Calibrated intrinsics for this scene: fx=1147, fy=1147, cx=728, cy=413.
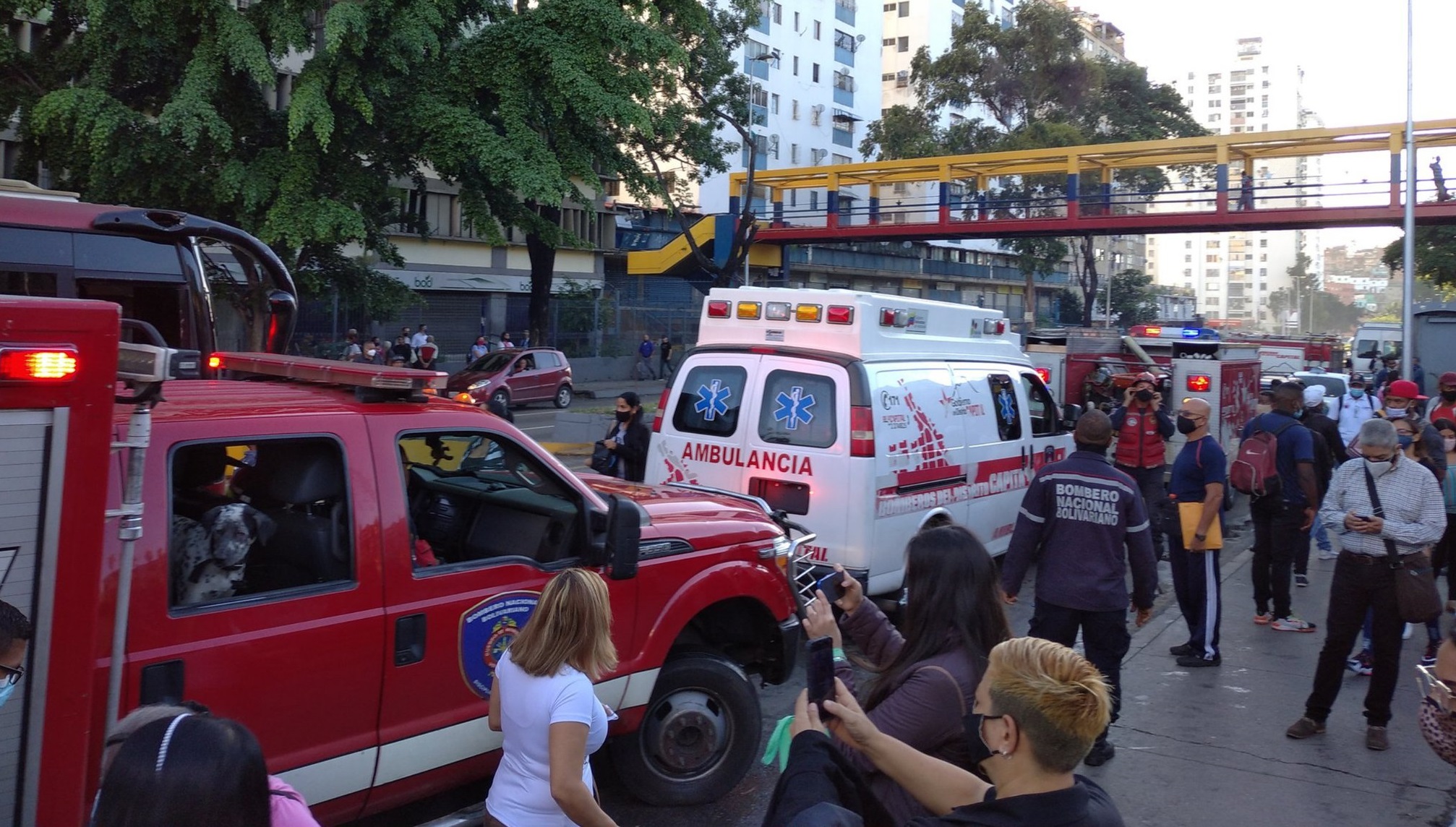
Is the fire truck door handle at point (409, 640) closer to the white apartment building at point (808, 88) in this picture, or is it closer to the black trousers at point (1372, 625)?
the black trousers at point (1372, 625)

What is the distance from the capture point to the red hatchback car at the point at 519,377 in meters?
26.3

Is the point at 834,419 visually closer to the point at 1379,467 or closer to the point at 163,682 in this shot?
the point at 1379,467

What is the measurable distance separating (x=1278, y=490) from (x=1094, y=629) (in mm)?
3590

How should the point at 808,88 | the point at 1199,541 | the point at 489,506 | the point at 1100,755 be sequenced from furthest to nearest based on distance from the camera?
1. the point at 808,88
2. the point at 1199,541
3. the point at 1100,755
4. the point at 489,506

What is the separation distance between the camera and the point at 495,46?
19.8 metres

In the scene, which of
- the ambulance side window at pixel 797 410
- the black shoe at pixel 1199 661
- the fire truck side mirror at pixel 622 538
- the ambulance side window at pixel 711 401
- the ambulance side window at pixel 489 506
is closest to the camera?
the fire truck side mirror at pixel 622 538

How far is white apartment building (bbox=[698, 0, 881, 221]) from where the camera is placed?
175 ft

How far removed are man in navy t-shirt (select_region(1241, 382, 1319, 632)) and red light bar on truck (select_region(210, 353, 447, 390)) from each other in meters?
6.65

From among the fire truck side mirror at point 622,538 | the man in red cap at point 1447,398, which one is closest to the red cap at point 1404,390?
the man in red cap at point 1447,398

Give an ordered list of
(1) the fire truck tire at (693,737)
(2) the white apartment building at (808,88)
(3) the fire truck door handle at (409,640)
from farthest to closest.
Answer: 1. (2) the white apartment building at (808,88)
2. (1) the fire truck tire at (693,737)
3. (3) the fire truck door handle at (409,640)

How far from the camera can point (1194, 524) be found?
7.66 meters

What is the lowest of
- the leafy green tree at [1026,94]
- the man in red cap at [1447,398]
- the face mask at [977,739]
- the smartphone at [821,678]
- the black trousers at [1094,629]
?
the black trousers at [1094,629]

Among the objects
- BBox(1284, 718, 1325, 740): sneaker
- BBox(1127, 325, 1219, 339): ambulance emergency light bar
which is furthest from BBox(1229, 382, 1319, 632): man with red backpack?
BBox(1127, 325, 1219, 339): ambulance emergency light bar

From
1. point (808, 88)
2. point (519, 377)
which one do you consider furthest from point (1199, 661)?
point (808, 88)
